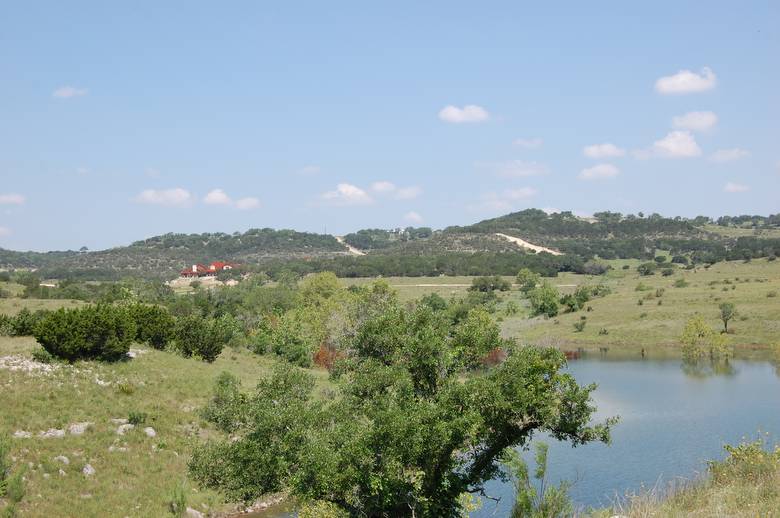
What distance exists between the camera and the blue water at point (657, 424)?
115 feet

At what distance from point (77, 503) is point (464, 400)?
19.8 m

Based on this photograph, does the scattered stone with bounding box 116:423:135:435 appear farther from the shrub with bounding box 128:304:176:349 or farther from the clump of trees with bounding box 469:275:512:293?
the clump of trees with bounding box 469:275:512:293

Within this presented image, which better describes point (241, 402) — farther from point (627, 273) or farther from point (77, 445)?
point (627, 273)

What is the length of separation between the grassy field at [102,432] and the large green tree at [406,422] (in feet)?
33.4

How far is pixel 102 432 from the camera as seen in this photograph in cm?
3503

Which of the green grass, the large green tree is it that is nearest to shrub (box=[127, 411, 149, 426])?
the large green tree

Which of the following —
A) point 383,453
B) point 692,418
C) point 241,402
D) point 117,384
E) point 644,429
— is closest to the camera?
point 383,453

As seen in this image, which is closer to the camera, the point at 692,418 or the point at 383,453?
the point at 383,453

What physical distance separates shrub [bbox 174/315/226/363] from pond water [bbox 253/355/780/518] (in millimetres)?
24207

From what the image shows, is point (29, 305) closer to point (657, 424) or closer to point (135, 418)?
point (135, 418)

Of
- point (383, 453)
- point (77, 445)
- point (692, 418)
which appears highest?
point (383, 453)

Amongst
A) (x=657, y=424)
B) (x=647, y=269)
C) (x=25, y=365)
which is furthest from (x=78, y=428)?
(x=647, y=269)

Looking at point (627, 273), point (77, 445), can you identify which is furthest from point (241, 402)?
point (627, 273)

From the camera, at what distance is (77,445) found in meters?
33.1
